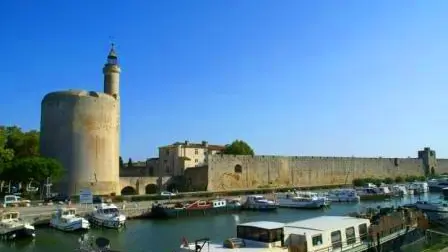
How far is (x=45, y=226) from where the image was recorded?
20.3 m

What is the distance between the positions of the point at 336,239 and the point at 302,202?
1909 cm

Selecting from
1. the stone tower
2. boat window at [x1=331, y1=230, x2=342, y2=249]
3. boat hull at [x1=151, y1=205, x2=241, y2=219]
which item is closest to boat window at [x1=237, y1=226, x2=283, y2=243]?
boat window at [x1=331, y1=230, x2=342, y2=249]

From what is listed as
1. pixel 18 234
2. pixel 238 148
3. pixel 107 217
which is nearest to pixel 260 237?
pixel 18 234

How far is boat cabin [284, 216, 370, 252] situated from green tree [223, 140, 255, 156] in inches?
1491

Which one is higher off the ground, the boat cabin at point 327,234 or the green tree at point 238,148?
the green tree at point 238,148

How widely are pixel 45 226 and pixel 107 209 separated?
8.85ft

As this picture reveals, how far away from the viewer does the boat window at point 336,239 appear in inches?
445

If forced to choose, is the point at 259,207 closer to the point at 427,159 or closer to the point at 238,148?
the point at 238,148

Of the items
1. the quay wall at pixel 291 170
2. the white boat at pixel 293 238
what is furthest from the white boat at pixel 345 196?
the white boat at pixel 293 238

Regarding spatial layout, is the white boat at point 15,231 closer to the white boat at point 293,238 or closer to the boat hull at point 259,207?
the white boat at point 293,238

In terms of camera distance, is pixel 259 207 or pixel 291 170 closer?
pixel 259 207

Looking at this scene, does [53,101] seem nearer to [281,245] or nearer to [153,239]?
[153,239]

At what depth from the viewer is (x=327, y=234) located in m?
11.1

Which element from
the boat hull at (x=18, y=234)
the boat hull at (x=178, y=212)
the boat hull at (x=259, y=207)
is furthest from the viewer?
the boat hull at (x=259, y=207)
